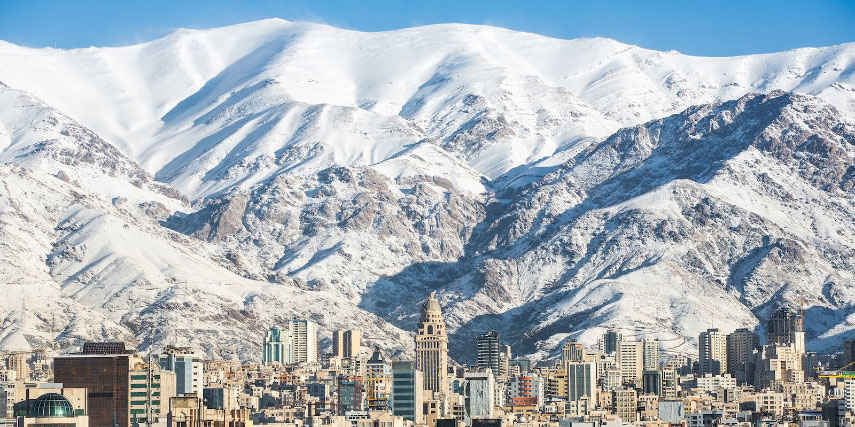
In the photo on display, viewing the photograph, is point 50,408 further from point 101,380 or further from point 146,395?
point 146,395

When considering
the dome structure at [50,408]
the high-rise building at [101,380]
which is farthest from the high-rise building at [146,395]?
the dome structure at [50,408]

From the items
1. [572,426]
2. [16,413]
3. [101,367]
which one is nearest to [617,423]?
[572,426]

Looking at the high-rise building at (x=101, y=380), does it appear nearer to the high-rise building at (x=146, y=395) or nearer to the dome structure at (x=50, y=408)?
the high-rise building at (x=146, y=395)

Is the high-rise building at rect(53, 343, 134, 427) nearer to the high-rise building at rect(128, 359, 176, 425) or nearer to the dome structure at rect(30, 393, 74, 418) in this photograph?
the high-rise building at rect(128, 359, 176, 425)

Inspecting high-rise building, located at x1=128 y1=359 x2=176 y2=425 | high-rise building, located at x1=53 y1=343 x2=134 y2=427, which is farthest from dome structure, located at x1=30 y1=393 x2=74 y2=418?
high-rise building, located at x1=128 y1=359 x2=176 y2=425

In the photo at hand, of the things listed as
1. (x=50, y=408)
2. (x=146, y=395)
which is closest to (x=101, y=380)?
(x=146, y=395)

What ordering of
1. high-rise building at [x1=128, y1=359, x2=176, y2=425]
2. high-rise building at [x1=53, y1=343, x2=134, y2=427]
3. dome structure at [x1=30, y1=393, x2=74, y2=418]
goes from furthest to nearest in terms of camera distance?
1. high-rise building at [x1=128, y1=359, x2=176, y2=425]
2. high-rise building at [x1=53, y1=343, x2=134, y2=427]
3. dome structure at [x1=30, y1=393, x2=74, y2=418]

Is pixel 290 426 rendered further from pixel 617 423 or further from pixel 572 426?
pixel 617 423

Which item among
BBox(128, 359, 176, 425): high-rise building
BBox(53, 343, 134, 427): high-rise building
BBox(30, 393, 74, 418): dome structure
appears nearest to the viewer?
BBox(30, 393, 74, 418): dome structure
